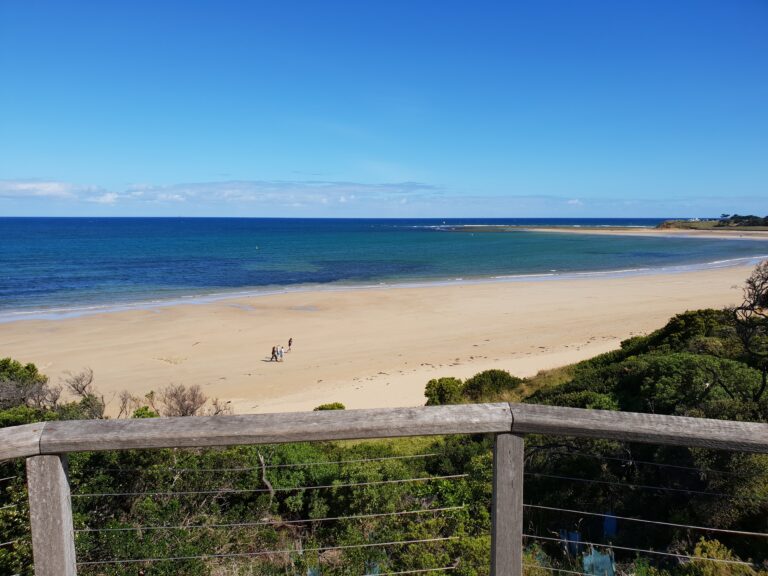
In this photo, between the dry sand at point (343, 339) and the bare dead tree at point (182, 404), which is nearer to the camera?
the bare dead tree at point (182, 404)

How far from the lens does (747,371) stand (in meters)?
5.84

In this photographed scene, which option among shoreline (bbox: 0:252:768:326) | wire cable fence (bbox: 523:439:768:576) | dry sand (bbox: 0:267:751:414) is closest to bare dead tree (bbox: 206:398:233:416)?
dry sand (bbox: 0:267:751:414)

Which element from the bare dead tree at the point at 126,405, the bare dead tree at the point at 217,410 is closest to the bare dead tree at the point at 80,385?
the bare dead tree at the point at 126,405

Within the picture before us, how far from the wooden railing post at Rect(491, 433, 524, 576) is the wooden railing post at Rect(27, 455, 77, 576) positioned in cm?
150

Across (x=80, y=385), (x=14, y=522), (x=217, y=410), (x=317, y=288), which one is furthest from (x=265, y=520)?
(x=317, y=288)

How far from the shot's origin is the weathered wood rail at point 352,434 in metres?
1.90

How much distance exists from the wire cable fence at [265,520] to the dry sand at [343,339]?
740cm

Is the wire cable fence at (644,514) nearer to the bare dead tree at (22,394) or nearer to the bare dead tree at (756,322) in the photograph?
the bare dead tree at (756,322)

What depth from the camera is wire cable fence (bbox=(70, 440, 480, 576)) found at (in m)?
2.96

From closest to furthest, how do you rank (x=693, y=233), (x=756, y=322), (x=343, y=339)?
1. (x=756, y=322)
2. (x=343, y=339)
3. (x=693, y=233)

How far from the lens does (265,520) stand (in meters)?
4.03

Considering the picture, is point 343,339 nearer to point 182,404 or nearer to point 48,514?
point 182,404

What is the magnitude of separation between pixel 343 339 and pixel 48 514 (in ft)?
60.9

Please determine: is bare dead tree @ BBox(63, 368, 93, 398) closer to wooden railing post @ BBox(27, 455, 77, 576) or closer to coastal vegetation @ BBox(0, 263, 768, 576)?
coastal vegetation @ BBox(0, 263, 768, 576)
